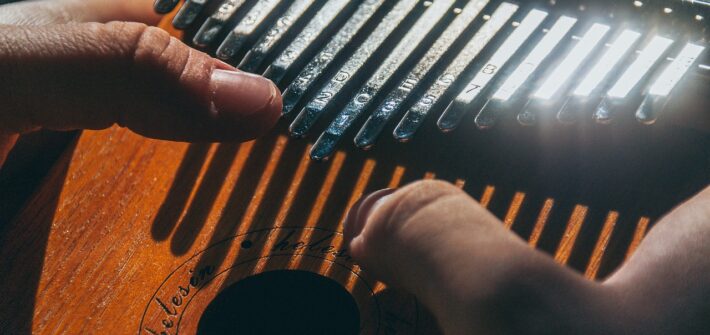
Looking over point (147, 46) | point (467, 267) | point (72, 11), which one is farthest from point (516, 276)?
point (72, 11)

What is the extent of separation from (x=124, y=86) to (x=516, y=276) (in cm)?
43

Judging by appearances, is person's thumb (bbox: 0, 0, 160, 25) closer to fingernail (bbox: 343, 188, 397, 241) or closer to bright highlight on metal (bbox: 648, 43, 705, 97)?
fingernail (bbox: 343, 188, 397, 241)

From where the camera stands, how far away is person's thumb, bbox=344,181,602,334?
1.54 feet

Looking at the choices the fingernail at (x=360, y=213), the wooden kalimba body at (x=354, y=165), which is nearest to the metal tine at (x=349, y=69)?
the wooden kalimba body at (x=354, y=165)

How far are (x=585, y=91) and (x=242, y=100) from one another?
1.16 feet

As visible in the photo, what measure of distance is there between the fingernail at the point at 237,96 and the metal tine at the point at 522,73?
22cm

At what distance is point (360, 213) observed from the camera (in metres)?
0.65

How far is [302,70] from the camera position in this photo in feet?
2.64

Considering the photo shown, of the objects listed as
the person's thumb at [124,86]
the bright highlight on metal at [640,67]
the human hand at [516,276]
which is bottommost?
the person's thumb at [124,86]

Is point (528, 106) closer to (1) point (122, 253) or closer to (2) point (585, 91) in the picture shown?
(2) point (585, 91)

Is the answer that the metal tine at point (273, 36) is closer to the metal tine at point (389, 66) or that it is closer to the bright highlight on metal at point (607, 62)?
the metal tine at point (389, 66)

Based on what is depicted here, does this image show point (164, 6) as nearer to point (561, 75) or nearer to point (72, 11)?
point (72, 11)

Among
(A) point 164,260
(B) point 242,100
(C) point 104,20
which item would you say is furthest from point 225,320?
(C) point 104,20

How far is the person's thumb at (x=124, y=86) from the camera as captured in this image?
0.67 meters
